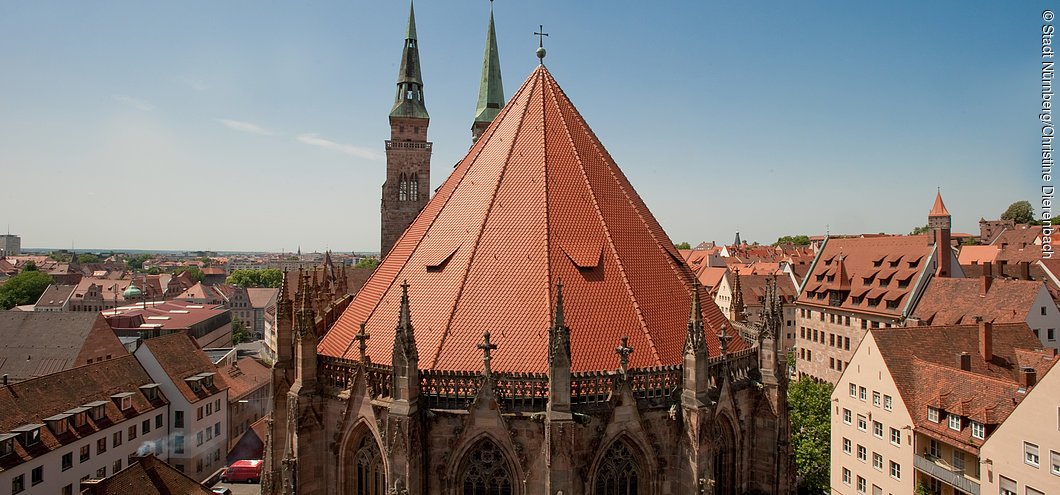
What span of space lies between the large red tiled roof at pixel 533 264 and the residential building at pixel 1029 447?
437 inches

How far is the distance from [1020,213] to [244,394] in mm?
111234

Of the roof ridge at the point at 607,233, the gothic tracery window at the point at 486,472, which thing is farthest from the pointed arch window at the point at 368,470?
the roof ridge at the point at 607,233

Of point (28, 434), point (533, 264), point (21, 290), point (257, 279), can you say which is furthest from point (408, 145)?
point (257, 279)

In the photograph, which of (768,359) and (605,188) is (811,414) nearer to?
(768,359)

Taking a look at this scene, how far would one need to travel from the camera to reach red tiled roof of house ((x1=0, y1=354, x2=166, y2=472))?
2455cm

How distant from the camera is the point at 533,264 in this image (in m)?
13.5

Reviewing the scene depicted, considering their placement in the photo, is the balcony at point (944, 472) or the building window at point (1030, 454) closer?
the building window at point (1030, 454)

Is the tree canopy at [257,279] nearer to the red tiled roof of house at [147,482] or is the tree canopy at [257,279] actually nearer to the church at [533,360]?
the red tiled roof of house at [147,482]

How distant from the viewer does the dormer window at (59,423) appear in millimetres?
25625

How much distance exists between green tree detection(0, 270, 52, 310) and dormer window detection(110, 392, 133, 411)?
80.4 m

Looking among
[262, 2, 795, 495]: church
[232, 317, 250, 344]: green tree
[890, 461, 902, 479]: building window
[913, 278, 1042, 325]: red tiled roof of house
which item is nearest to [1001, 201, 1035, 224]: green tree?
[913, 278, 1042, 325]: red tiled roof of house

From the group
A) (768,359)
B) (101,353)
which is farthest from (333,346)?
(101,353)

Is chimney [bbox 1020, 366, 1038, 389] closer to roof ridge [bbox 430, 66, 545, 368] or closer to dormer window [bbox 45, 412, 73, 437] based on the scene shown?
roof ridge [bbox 430, 66, 545, 368]

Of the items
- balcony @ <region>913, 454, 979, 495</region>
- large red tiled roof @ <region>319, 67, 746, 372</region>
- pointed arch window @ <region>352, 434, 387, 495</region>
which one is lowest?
balcony @ <region>913, 454, 979, 495</region>
